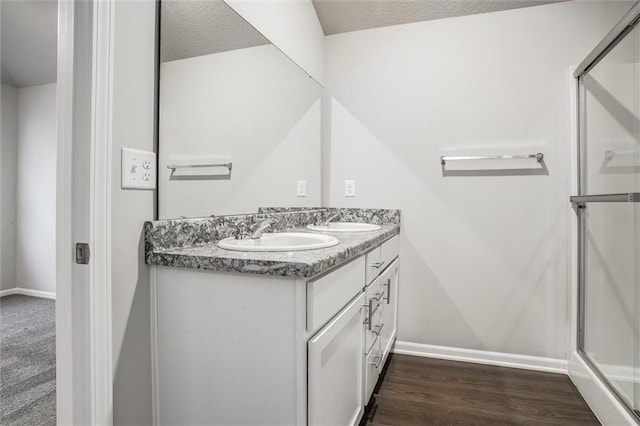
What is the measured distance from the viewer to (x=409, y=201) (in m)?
2.38

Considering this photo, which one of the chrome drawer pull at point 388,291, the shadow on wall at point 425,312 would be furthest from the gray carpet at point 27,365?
the shadow on wall at point 425,312

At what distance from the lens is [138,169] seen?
1.06 metres

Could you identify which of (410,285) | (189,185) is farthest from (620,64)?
(189,185)

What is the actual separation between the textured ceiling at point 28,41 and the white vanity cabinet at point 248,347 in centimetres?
304

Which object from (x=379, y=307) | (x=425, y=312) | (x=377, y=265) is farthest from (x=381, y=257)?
(x=425, y=312)

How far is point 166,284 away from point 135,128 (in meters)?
0.47

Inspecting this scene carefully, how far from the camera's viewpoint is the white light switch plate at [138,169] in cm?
101

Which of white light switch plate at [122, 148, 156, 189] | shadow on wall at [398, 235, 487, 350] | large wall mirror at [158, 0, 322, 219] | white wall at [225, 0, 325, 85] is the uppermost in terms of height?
white wall at [225, 0, 325, 85]

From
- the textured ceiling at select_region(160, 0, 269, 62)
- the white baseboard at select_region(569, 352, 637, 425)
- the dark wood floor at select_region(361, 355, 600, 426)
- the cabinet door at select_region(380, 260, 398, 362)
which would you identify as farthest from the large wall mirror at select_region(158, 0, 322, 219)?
the white baseboard at select_region(569, 352, 637, 425)

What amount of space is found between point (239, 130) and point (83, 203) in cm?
82

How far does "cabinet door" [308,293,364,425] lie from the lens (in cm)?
95

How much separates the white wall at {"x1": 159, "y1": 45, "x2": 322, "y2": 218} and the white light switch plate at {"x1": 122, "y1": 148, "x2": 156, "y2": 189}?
0.04 m

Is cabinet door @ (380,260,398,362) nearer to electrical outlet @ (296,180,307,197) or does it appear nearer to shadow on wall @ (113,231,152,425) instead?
electrical outlet @ (296,180,307,197)

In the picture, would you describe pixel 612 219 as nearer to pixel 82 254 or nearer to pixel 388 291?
pixel 388 291
